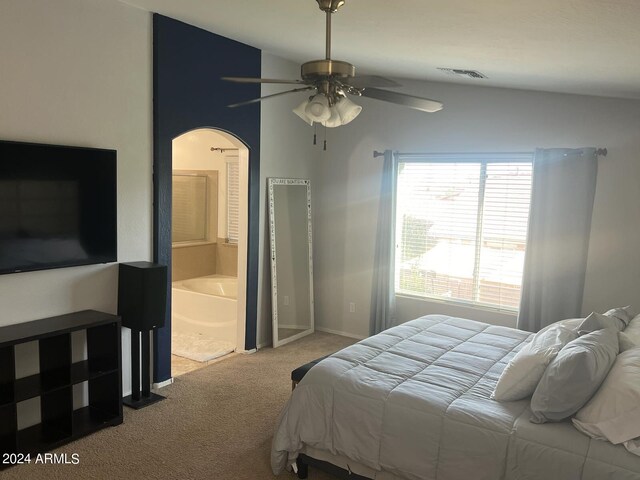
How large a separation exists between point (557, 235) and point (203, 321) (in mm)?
3604

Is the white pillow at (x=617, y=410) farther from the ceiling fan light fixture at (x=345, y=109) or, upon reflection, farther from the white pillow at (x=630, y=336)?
the ceiling fan light fixture at (x=345, y=109)

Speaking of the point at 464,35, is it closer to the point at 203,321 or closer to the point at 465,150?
the point at 465,150

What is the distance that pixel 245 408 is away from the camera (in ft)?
12.7

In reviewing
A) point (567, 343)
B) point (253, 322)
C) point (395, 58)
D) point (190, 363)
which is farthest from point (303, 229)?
point (567, 343)

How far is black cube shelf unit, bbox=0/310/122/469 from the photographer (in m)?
3.02

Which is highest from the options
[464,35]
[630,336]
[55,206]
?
[464,35]

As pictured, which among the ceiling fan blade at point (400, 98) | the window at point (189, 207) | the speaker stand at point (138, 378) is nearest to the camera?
the ceiling fan blade at point (400, 98)

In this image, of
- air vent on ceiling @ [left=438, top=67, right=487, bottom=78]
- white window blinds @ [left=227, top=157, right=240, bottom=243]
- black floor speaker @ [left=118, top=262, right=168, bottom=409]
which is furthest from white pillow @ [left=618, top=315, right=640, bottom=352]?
white window blinds @ [left=227, top=157, right=240, bottom=243]

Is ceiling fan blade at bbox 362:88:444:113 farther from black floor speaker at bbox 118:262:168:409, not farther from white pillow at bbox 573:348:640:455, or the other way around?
black floor speaker at bbox 118:262:168:409

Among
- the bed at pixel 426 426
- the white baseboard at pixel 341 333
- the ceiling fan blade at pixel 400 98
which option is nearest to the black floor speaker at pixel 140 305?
the bed at pixel 426 426

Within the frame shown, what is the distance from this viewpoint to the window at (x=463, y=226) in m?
4.89

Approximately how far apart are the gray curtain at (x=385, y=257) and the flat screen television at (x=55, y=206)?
8.95 ft

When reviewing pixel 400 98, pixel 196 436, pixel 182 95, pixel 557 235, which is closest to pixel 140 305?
pixel 196 436

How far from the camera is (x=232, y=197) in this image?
22.0 feet
